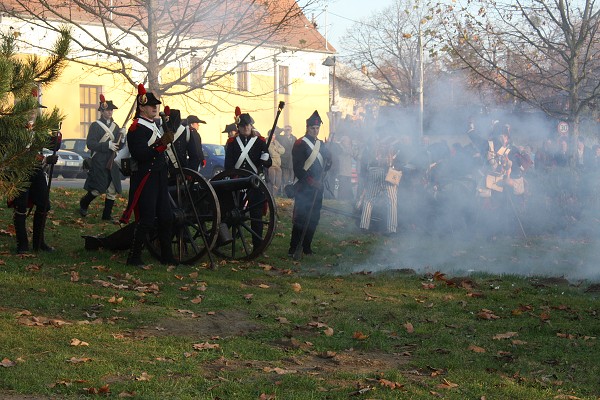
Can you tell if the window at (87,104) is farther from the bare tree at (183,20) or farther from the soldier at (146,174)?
the soldier at (146,174)

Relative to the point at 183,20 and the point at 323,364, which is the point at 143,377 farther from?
the point at 183,20

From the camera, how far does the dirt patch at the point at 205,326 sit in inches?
277

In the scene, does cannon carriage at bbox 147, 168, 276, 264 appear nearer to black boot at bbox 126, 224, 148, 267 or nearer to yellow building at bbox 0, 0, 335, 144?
black boot at bbox 126, 224, 148, 267

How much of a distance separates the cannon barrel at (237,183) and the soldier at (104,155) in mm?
3300

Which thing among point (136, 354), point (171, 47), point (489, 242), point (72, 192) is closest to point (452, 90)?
point (489, 242)

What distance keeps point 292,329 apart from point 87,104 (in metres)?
29.2

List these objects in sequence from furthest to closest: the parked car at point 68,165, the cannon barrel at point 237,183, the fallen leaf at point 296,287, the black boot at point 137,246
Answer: the parked car at point 68,165 < the cannon barrel at point 237,183 < the black boot at point 137,246 < the fallen leaf at point 296,287

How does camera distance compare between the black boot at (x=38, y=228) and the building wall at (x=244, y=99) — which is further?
the building wall at (x=244, y=99)

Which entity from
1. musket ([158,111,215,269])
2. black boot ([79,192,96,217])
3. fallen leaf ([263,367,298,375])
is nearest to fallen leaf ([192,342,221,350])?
fallen leaf ([263,367,298,375])

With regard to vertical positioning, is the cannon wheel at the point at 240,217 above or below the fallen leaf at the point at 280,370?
above

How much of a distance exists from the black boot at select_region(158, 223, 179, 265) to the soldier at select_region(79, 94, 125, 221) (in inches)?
136

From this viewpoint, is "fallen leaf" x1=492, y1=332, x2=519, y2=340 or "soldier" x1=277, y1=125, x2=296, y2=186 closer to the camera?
"fallen leaf" x1=492, y1=332, x2=519, y2=340

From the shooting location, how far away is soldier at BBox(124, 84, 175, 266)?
9641 mm

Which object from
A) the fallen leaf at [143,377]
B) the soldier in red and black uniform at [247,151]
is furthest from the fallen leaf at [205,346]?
the soldier in red and black uniform at [247,151]
